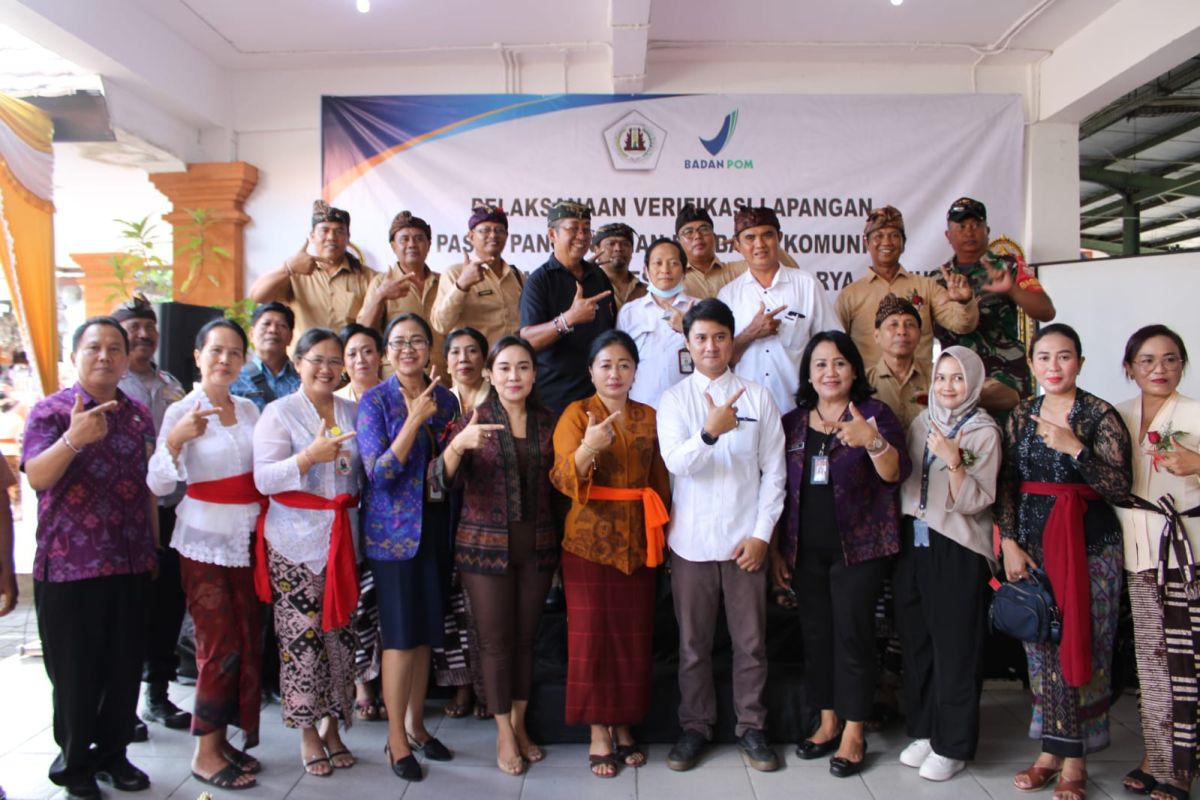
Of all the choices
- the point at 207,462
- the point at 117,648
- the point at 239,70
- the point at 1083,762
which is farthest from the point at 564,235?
the point at 239,70

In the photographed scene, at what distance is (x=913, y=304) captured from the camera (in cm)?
373

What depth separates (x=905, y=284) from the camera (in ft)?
12.7

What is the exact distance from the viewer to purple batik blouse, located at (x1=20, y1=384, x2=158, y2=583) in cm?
258

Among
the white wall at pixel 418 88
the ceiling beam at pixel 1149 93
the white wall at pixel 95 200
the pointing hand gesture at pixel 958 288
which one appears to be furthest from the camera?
the white wall at pixel 95 200

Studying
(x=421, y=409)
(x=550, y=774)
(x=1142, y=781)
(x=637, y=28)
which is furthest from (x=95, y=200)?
(x=1142, y=781)

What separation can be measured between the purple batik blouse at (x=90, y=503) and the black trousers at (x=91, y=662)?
7cm

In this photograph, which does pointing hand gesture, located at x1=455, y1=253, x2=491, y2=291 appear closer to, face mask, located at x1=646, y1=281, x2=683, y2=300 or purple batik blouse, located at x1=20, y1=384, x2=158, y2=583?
face mask, located at x1=646, y1=281, x2=683, y2=300

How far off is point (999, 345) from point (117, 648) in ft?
12.4

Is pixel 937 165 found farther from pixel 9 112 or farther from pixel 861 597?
pixel 9 112

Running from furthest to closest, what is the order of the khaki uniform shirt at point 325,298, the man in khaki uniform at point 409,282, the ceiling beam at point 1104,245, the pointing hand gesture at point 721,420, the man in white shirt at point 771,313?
1. the ceiling beam at point 1104,245
2. the khaki uniform shirt at point 325,298
3. the man in khaki uniform at point 409,282
4. the man in white shirt at point 771,313
5. the pointing hand gesture at point 721,420

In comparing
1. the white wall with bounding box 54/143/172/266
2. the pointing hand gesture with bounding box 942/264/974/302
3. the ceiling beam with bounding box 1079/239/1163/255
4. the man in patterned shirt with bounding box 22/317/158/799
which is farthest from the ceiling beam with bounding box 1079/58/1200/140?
the white wall with bounding box 54/143/172/266

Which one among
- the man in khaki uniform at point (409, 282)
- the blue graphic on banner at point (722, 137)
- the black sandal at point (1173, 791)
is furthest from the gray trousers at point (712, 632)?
the blue graphic on banner at point (722, 137)

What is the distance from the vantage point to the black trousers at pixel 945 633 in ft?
9.26

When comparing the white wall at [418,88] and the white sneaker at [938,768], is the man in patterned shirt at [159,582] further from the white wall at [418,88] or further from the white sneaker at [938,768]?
the white sneaker at [938,768]
